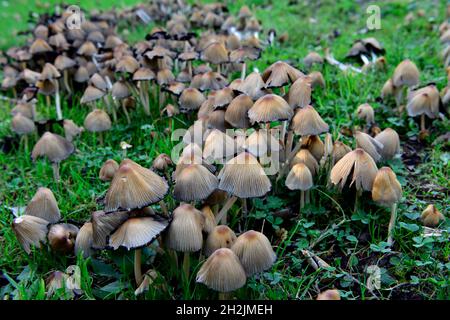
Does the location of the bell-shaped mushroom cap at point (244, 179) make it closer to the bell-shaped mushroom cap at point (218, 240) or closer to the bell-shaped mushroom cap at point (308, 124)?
the bell-shaped mushroom cap at point (218, 240)

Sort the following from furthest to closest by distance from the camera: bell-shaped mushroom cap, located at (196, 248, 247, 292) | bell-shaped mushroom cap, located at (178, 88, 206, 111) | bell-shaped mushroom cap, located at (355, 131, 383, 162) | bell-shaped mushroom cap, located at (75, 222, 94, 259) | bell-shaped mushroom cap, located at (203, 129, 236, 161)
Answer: bell-shaped mushroom cap, located at (178, 88, 206, 111), bell-shaped mushroom cap, located at (355, 131, 383, 162), bell-shaped mushroom cap, located at (203, 129, 236, 161), bell-shaped mushroom cap, located at (75, 222, 94, 259), bell-shaped mushroom cap, located at (196, 248, 247, 292)

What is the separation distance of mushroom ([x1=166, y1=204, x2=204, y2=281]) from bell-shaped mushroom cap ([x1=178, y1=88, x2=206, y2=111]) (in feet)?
3.87

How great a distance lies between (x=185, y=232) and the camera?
1.76 meters

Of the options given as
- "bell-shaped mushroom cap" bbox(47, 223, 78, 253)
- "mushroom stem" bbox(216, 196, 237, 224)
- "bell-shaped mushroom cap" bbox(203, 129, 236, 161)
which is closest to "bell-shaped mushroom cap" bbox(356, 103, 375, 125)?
"bell-shaped mushroom cap" bbox(203, 129, 236, 161)

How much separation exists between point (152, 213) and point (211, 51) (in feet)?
5.43

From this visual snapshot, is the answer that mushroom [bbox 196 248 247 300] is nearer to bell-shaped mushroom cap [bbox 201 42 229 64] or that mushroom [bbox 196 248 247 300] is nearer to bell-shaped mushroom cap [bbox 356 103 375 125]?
bell-shaped mushroom cap [bbox 356 103 375 125]

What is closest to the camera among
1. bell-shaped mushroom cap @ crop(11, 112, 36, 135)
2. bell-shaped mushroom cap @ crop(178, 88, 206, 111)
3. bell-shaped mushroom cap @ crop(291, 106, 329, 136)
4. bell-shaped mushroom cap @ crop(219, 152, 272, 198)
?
bell-shaped mushroom cap @ crop(219, 152, 272, 198)

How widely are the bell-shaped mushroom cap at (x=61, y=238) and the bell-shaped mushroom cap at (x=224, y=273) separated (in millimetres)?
681

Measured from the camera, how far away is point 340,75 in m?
3.74

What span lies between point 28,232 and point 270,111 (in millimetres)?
1129

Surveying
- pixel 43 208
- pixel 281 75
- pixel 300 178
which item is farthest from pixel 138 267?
pixel 281 75

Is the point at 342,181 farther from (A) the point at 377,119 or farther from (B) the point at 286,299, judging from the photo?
(A) the point at 377,119

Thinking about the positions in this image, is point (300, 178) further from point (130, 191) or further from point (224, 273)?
point (130, 191)

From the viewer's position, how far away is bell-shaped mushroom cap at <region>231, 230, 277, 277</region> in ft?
5.71
